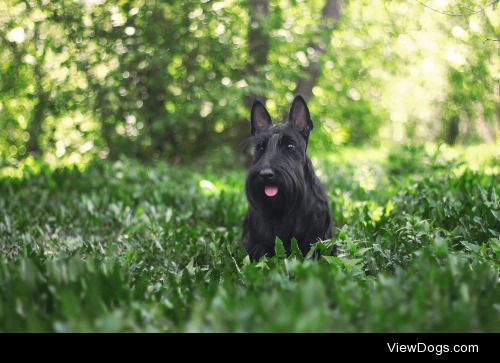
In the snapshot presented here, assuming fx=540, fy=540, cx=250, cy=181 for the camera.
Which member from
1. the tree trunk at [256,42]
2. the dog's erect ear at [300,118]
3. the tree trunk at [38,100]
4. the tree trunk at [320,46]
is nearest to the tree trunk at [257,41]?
the tree trunk at [256,42]

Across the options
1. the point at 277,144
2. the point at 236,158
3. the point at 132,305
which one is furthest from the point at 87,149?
the point at 132,305

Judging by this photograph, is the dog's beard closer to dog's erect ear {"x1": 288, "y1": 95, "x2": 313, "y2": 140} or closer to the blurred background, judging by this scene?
dog's erect ear {"x1": 288, "y1": 95, "x2": 313, "y2": 140}

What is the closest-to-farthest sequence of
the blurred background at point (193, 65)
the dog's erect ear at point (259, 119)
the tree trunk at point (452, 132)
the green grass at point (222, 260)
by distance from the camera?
the green grass at point (222, 260) < the dog's erect ear at point (259, 119) < the blurred background at point (193, 65) < the tree trunk at point (452, 132)

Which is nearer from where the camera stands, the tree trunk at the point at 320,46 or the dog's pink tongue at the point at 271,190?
the dog's pink tongue at the point at 271,190

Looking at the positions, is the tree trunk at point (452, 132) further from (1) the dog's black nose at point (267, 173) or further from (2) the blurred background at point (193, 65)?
(1) the dog's black nose at point (267, 173)

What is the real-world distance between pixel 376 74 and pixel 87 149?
6.63m

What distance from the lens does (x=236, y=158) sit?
34.3 ft

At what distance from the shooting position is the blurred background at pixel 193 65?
7160 millimetres

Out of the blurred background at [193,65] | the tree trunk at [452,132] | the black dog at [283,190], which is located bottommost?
the tree trunk at [452,132]

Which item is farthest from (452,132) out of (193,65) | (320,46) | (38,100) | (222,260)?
(222,260)

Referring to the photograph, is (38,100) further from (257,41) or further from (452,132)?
(452,132)

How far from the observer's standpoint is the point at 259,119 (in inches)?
183

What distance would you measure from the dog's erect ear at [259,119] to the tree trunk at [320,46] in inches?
165
